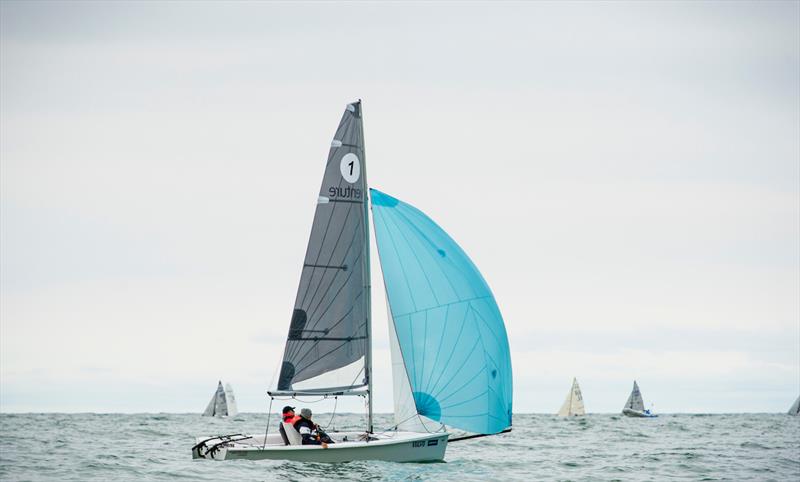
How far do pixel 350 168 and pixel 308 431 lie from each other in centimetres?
701

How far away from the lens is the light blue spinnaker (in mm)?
25875

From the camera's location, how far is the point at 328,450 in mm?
23469

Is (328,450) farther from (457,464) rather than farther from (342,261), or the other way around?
(342,261)

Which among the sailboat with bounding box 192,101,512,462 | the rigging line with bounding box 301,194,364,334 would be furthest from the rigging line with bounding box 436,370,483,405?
the rigging line with bounding box 301,194,364,334

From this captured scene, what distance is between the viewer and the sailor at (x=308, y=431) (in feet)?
77.8

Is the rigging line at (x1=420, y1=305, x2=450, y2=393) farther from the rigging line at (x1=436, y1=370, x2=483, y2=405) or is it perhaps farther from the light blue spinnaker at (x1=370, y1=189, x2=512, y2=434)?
the rigging line at (x1=436, y1=370, x2=483, y2=405)

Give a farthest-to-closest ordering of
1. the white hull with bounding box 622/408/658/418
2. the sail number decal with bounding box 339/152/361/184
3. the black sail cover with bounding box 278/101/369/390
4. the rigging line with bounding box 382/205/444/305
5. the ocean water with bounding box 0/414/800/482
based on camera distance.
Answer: the white hull with bounding box 622/408/658/418 → the sail number decal with bounding box 339/152/361/184 → the rigging line with bounding box 382/205/444/305 → the black sail cover with bounding box 278/101/369/390 → the ocean water with bounding box 0/414/800/482

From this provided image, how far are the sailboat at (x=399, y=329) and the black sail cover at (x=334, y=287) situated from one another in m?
0.03

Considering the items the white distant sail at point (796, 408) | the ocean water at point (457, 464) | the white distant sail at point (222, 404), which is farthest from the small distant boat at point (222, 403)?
the white distant sail at point (796, 408)

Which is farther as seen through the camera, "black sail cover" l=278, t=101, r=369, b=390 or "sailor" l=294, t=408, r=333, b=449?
"black sail cover" l=278, t=101, r=369, b=390

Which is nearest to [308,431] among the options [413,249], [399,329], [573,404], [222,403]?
[399,329]

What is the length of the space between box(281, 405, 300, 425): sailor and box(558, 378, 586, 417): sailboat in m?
76.6

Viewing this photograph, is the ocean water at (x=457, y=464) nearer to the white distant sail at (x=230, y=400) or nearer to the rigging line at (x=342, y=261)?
the rigging line at (x=342, y=261)

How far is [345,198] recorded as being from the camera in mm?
26156
